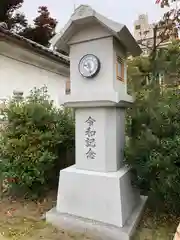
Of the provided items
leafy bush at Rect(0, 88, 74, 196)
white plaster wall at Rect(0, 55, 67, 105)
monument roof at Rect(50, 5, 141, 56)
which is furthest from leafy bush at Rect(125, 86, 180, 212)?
white plaster wall at Rect(0, 55, 67, 105)

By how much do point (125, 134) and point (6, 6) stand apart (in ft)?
33.3

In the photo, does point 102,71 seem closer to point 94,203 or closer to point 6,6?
point 94,203

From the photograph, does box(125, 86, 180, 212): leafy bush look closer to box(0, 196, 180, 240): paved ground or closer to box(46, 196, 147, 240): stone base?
box(0, 196, 180, 240): paved ground

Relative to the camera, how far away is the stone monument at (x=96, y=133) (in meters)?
3.74

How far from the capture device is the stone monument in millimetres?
3740

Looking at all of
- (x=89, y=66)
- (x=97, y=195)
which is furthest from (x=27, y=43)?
(x=97, y=195)

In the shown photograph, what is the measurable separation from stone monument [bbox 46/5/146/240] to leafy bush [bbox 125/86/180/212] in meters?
0.29

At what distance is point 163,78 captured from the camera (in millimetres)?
4363

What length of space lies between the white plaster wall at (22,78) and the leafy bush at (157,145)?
2708mm

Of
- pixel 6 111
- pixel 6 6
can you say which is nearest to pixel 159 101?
pixel 6 111

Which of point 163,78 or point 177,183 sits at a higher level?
point 163,78

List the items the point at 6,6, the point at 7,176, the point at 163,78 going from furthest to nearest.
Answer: the point at 6,6, the point at 7,176, the point at 163,78

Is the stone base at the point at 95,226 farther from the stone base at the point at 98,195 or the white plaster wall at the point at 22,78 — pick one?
the white plaster wall at the point at 22,78

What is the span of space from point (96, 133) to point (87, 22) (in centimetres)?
178
